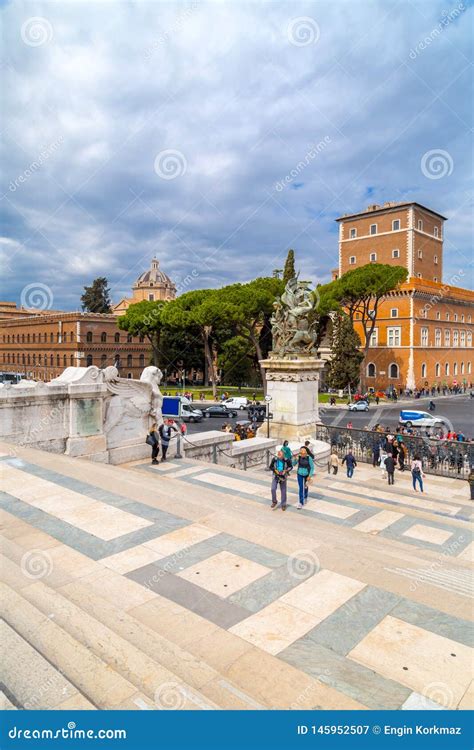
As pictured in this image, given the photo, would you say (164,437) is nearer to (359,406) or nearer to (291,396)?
(291,396)

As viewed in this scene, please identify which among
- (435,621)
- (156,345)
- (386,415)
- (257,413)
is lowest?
(386,415)

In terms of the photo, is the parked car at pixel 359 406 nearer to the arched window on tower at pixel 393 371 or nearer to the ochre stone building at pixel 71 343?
the arched window on tower at pixel 393 371

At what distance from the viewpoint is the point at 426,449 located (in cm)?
1571

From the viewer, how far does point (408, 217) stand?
191 ft

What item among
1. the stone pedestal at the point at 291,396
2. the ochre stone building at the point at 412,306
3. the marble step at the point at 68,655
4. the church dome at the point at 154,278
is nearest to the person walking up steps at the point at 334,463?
the stone pedestal at the point at 291,396

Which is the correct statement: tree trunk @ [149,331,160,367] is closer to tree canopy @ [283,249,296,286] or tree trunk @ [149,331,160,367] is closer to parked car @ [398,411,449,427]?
tree canopy @ [283,249,296,286]

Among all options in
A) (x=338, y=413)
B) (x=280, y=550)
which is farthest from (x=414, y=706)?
(x=338, y=413)

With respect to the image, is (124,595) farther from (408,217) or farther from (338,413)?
(408,217)

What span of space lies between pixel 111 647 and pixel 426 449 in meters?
14.4

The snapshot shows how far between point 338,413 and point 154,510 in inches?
1172

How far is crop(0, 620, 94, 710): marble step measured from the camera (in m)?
2.67

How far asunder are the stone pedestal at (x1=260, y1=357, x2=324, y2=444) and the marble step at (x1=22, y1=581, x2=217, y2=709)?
47.1 ft

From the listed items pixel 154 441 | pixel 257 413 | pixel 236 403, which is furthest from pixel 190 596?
pixel 236 403

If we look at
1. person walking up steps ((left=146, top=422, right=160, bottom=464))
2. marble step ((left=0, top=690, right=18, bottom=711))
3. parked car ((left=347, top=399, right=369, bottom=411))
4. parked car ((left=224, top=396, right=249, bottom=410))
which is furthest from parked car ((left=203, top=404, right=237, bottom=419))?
marble step ((left=0, top=690, right=18, bottom=711))
